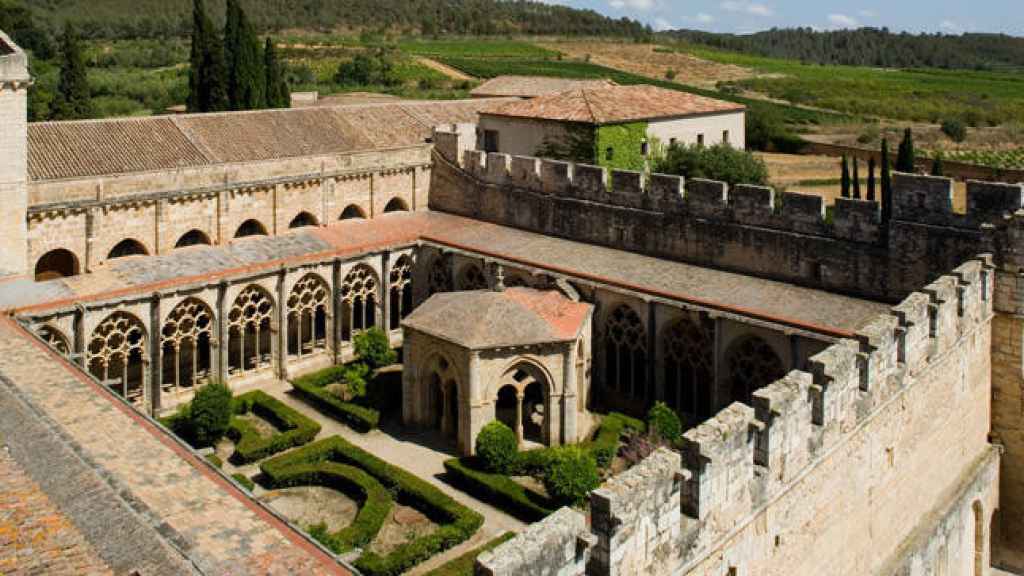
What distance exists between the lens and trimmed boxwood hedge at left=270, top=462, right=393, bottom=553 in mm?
19469

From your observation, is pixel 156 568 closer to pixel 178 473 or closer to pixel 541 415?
pixel 178 473

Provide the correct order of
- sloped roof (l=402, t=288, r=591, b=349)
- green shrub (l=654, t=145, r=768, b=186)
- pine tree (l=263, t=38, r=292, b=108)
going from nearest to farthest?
sloped roof (l=402, t=288, r=591, b=349) → green shrub (l=654, t=145, r=768, b=186) → pine tree (l=263, t=38, r=292, b=108)

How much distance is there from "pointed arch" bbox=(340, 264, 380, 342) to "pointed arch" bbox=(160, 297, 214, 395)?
447 cm

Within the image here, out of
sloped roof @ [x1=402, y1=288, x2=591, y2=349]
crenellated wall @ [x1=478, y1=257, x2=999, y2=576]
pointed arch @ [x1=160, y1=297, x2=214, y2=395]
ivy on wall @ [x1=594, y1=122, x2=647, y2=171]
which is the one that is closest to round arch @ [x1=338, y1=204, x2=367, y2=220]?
pointed arch @ [x1=160, y1=297, x2=214, y2=395]

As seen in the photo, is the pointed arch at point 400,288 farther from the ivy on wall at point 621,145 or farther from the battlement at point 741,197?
the ivy on wall at point 621,145

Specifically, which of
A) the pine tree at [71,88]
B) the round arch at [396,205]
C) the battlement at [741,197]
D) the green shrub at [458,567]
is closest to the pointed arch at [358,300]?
the round arch at [396,205]

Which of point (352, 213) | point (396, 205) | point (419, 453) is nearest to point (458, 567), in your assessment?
point (419, 453)

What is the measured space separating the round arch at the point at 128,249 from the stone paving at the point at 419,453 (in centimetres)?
576

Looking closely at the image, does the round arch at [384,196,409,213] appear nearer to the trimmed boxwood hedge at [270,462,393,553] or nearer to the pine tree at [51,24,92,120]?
the trimmed boxwood hedge at [270,462,393,553]

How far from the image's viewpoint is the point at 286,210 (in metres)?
30.7

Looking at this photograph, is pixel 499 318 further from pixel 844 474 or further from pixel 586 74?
pixel 586 74

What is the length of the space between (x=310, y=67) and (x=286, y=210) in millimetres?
63508

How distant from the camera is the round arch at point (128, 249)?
2753 centimetres

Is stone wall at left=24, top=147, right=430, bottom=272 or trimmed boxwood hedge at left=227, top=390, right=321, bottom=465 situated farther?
stone wall at left=24, top=147, right=430, bottom=272
